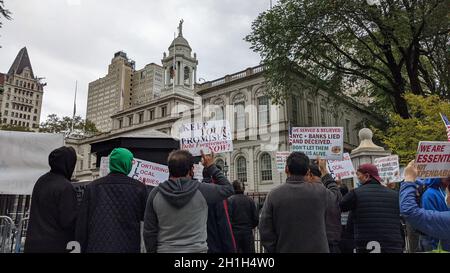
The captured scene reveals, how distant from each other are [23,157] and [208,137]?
2933 millimetres

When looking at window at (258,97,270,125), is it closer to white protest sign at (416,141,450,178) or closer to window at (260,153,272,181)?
window at (260,153,272,181)

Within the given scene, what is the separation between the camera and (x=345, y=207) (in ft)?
14.1

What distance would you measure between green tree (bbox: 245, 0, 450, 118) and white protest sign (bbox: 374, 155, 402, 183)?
10.0 m

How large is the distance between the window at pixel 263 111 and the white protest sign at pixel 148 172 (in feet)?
91.7

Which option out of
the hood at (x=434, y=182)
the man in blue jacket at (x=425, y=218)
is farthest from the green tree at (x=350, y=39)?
the man in blue jacket at (x=425, y=218)

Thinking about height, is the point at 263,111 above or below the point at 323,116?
below

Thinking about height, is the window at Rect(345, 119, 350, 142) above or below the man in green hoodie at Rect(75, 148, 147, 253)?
above

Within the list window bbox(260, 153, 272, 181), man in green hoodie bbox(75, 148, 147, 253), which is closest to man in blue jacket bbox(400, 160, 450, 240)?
man in green hoodie bbox(75, 148, 147, 253)

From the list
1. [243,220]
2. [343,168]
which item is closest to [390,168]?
[343,168]

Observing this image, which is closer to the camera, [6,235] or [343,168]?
[6,235]

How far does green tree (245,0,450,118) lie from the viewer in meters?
16.5

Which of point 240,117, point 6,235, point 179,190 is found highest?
point 240,117

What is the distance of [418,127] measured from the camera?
15703 mm

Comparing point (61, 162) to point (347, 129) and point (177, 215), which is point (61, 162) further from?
point (347, 129)
